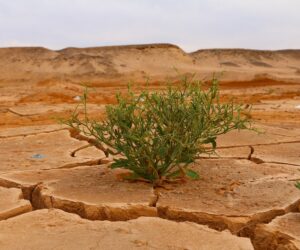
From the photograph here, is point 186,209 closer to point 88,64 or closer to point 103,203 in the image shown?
point 103,203

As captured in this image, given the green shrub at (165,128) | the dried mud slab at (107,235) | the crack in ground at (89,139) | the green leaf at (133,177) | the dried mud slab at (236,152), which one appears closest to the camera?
the dried mud slab at (107,235)

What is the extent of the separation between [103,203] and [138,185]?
0.38 m

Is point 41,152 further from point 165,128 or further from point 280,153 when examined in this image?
point 280,153

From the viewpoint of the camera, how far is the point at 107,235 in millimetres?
2207

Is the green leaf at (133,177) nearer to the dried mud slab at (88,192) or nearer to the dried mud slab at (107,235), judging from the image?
the dried mud slab at (88,192)

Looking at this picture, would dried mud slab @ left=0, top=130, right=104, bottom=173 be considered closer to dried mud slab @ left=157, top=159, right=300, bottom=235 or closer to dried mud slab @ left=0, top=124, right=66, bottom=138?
dried mud slab @ left=0, top=124, right=66, bottom=138

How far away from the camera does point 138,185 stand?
293cm

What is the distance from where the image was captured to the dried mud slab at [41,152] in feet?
12.0

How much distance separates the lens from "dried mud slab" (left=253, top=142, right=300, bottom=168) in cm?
368

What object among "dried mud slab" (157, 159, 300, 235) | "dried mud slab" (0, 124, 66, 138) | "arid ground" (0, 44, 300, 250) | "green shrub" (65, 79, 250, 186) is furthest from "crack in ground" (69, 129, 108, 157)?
"green shrub" (65, 79, 250, 186)

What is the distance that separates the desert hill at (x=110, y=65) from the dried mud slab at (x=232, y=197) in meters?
15.4

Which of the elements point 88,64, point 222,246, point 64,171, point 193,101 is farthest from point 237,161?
point 88,64

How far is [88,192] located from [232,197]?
2.48 feet

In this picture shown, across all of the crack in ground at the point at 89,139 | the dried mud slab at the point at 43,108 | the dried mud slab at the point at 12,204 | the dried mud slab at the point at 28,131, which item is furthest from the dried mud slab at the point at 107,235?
the dried mud slab at the point at 43,108
